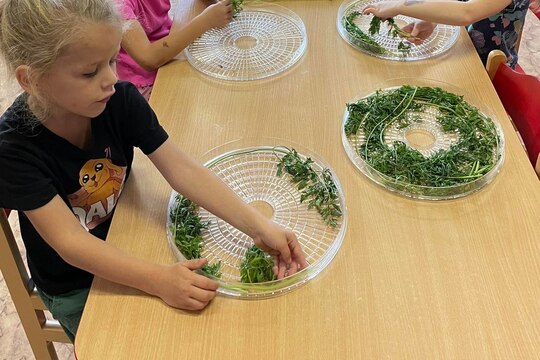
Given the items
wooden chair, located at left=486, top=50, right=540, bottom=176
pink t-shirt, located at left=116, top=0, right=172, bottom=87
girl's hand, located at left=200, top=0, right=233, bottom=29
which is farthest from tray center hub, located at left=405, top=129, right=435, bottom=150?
pink t-shirt, located at left=116, top=0, right=172, bottom=87

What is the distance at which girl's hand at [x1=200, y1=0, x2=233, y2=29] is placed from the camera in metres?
1.37

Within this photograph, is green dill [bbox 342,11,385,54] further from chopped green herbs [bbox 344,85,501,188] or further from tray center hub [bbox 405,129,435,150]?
tray center hub [bbox 405,129,435,150]

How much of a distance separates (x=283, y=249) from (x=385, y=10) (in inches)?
28.6

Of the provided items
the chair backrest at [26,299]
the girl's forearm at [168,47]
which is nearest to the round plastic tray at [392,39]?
the girl's forearm at [168,47]

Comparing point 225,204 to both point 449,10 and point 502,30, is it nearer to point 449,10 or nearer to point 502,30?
point 449,10

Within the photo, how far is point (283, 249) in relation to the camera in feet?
2.91

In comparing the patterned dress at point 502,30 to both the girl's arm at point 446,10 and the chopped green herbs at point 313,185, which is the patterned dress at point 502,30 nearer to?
the girl's arm at point 446,10

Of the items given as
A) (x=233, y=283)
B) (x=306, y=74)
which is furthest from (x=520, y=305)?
(x=306, y=74)

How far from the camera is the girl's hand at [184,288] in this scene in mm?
816

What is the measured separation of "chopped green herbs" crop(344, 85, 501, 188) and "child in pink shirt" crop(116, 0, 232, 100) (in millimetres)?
455

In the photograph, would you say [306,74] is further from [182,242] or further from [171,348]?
[171,348]

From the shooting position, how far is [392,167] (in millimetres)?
1007

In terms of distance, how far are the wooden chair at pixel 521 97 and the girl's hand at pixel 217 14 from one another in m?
0.65

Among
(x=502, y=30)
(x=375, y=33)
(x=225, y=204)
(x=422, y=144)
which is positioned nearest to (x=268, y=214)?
(x=225, y=204)
